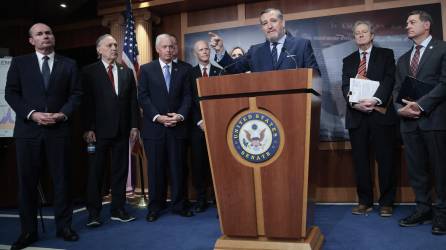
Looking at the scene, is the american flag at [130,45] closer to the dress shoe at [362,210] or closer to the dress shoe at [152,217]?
the dress shoe at [152,217]

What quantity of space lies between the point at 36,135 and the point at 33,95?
11.6 inches

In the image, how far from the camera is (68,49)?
624 cm

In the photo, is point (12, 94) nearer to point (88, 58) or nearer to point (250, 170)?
point (250, 170)

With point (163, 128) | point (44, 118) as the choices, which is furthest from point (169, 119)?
point (44, 118)

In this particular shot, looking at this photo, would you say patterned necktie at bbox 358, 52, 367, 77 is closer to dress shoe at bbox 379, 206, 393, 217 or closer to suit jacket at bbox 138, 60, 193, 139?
dress shoe at bbox 379, 206, 393, 217

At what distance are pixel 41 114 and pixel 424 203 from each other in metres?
2.82

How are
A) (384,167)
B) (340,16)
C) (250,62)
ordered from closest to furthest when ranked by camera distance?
(250,62), (384,167), (340,16)

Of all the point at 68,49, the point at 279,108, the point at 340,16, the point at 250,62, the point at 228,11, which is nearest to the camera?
the point at 279,108

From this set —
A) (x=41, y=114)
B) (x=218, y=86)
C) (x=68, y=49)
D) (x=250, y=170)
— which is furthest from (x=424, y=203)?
(x=68, y=49)

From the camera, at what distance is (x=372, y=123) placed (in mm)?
3326

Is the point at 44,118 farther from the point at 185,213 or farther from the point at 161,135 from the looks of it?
the point at 185,213

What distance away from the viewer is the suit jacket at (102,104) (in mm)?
3344

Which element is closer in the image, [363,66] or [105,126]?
[105,126]

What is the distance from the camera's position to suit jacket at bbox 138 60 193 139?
11.5 ft
